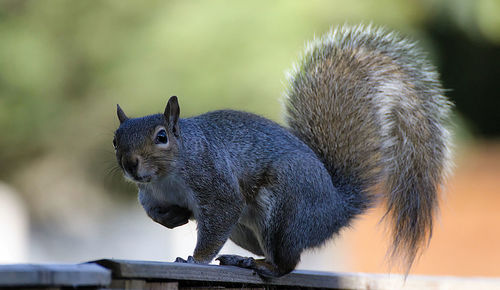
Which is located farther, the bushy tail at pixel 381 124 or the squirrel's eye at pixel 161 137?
the bushy tail at pixel 381 124

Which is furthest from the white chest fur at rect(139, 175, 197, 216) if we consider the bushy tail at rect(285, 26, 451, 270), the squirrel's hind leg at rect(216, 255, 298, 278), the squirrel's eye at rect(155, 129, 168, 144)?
the bushy tail at rect(285, 26, 451, 270)

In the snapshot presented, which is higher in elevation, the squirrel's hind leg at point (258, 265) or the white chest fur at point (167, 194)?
the white chest fur at point (167, 194)

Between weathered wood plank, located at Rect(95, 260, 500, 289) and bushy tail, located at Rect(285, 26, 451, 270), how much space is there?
152 mm

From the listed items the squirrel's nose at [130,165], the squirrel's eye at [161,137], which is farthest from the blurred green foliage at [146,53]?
the squirrel's nose at [130,165]

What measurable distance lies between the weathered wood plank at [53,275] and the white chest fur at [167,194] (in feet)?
2.67

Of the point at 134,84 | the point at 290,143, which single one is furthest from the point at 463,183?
the point at 290,143

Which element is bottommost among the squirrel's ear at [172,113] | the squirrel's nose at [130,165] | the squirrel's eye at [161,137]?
the squirrel's nose at [130,165]

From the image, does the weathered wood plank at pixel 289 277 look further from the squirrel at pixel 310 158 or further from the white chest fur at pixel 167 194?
the white chest fur at pixel 167 194

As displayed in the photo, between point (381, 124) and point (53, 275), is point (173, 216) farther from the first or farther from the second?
point (53, 275)

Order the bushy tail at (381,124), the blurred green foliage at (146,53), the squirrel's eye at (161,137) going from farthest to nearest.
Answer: the blurred green foliage at (146,53) → the bushy tail at (381,124) → the squirrel's eye at (161,137)

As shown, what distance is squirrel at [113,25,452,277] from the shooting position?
7.67ft

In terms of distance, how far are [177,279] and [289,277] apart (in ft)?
1.91

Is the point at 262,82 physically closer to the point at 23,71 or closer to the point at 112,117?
the point at 112,117

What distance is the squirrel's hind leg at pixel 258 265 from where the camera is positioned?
2213 mm
